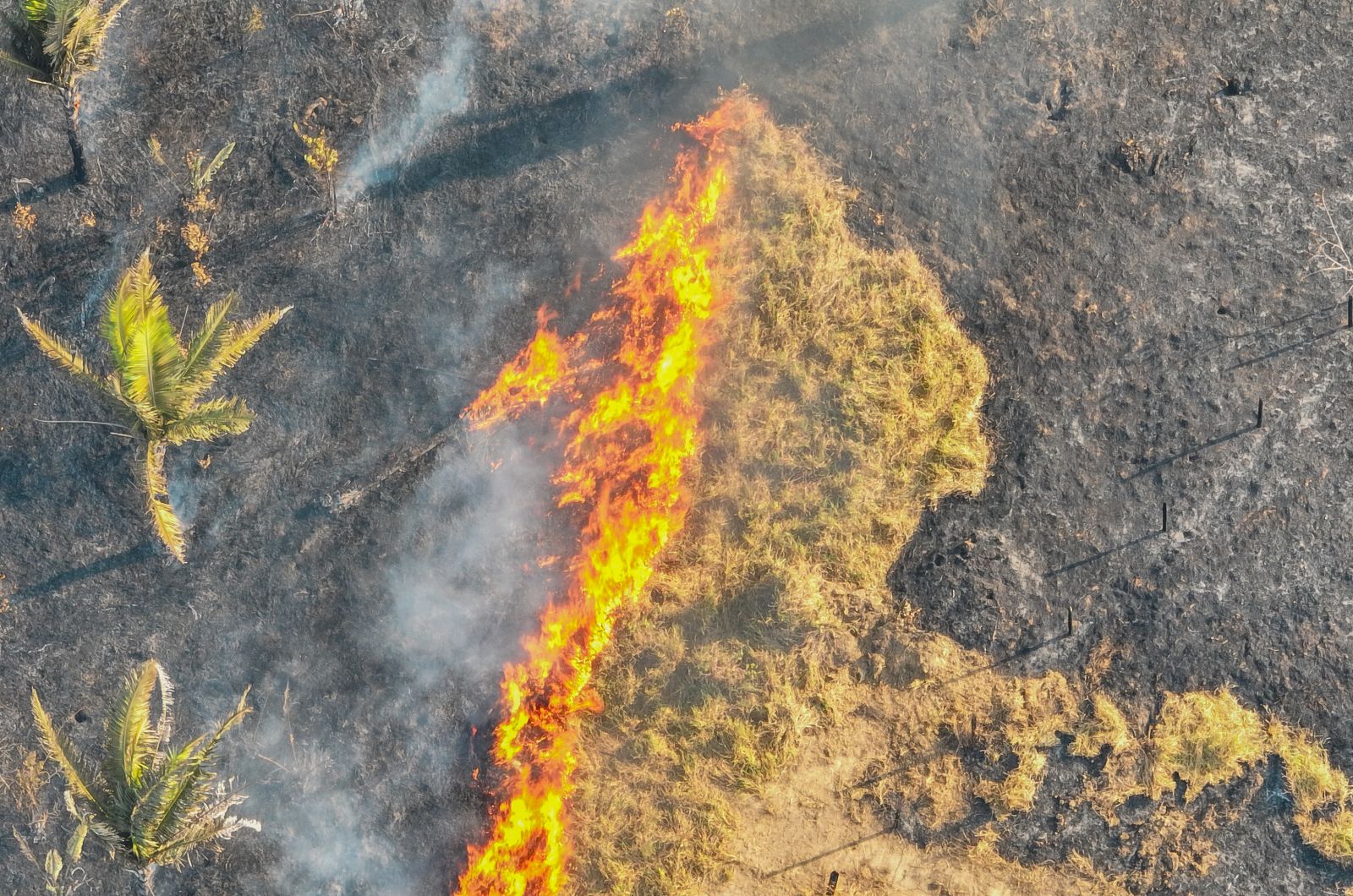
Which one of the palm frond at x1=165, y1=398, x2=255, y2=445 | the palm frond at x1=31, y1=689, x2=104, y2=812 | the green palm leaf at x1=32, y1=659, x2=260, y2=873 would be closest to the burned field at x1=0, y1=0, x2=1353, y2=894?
the palm frond at x1=165, y1=398, x2=255, y2=445

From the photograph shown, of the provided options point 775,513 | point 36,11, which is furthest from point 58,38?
point 775,513

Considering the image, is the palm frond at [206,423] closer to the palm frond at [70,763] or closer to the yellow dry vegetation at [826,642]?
the palm frond at [70,763]

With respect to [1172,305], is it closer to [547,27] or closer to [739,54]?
[739,54]

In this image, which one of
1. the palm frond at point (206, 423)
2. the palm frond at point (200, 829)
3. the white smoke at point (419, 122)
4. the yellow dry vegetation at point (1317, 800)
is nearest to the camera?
the palm frond at point (200, 829)

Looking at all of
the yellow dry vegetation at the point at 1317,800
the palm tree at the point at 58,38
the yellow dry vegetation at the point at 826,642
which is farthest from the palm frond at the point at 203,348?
the yellow dry vegetation at the point at 1317,800

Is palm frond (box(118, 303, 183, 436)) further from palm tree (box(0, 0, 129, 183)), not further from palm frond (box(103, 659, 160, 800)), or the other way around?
palm tree (box(0, 0, 129, 183))

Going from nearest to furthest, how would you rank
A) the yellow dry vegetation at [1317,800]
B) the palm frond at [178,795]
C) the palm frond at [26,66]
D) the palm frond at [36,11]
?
the palm frond at [178,795], the palm frond at [36,11], the palm frond at [26,66], the yellow dry vegetation at [1317,800]

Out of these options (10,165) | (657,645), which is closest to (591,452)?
(657,645)
